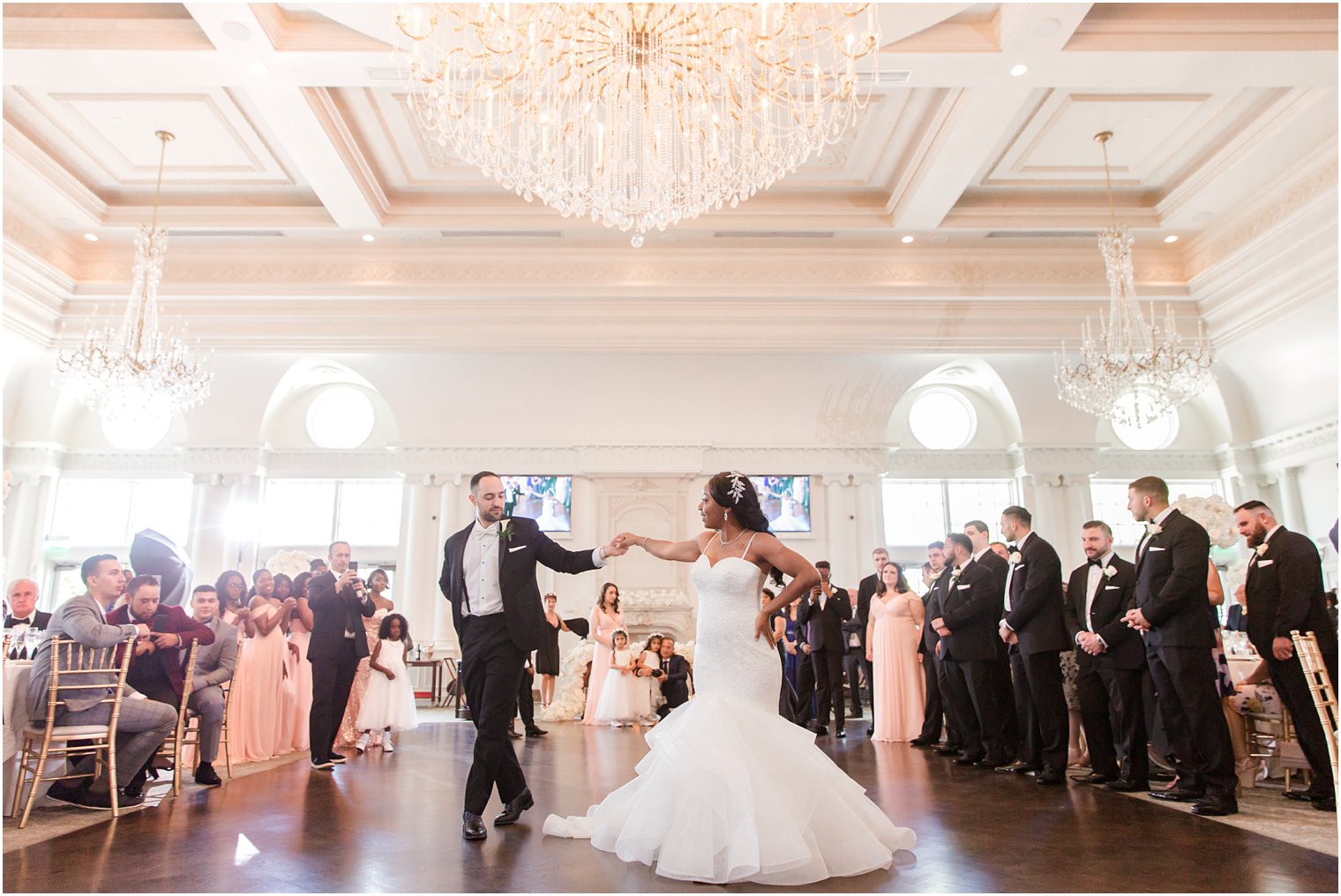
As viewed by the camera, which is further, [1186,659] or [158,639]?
[158,639]

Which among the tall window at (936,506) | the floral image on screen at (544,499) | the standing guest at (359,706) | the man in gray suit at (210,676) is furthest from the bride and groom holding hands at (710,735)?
the tall window at (936,506)

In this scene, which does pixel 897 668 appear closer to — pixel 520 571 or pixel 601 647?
pixel 601 647

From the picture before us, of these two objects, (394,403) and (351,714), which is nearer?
(351,714)

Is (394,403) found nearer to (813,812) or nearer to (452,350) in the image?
(452,350)

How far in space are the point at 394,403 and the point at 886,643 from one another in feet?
30.0

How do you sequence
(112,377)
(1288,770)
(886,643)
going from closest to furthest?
(1288,770), (886,643), (112,377)

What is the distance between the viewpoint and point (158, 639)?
5.11m

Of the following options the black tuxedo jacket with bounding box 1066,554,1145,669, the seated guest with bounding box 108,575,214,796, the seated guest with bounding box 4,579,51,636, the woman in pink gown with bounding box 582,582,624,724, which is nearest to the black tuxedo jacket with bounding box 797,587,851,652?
the woman in pink gown with bounding box 582,582,624,724

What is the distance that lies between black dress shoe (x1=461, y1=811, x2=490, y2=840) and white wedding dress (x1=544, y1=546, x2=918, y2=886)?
0.97 feet

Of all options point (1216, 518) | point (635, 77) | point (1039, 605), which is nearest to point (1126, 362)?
point (1216, 518)

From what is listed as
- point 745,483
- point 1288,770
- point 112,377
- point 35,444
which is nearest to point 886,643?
point 1288,770

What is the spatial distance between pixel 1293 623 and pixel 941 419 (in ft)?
36.7

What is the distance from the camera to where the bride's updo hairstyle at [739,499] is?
3906mm

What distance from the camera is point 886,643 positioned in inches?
324
